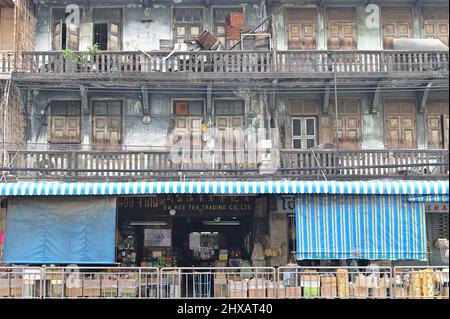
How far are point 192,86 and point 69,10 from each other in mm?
5055

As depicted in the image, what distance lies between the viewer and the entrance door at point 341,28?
2262 centimetres

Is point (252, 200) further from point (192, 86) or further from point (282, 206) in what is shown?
point (192, 86)

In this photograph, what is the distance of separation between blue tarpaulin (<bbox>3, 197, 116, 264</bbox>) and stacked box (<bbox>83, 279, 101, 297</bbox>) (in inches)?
68.9

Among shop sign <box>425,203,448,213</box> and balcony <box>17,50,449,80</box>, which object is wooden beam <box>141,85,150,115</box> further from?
shop sign <box>425,203,448,213</box>

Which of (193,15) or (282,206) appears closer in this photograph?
(282,206)

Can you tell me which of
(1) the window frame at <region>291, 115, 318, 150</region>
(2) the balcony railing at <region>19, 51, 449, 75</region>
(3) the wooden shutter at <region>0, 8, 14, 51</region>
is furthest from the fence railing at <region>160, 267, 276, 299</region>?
(3) the wooden shutter at <region>0, 8, 14, 51</region>

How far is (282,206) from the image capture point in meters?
21.0

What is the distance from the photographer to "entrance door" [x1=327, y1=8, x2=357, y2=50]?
2262 cm

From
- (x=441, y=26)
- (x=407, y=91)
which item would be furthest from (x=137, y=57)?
(x=441, y=26)

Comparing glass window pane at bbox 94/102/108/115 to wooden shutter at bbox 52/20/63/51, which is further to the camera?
wooden shutter at bbox 52/20/63/51

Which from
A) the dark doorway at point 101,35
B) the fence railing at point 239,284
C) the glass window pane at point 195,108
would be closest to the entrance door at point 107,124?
the dark doorway at point 101,35

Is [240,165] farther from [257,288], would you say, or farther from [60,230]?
[60,230]

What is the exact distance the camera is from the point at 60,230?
61.2 feet

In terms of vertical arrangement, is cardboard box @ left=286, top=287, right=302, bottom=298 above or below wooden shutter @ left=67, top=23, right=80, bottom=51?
below
